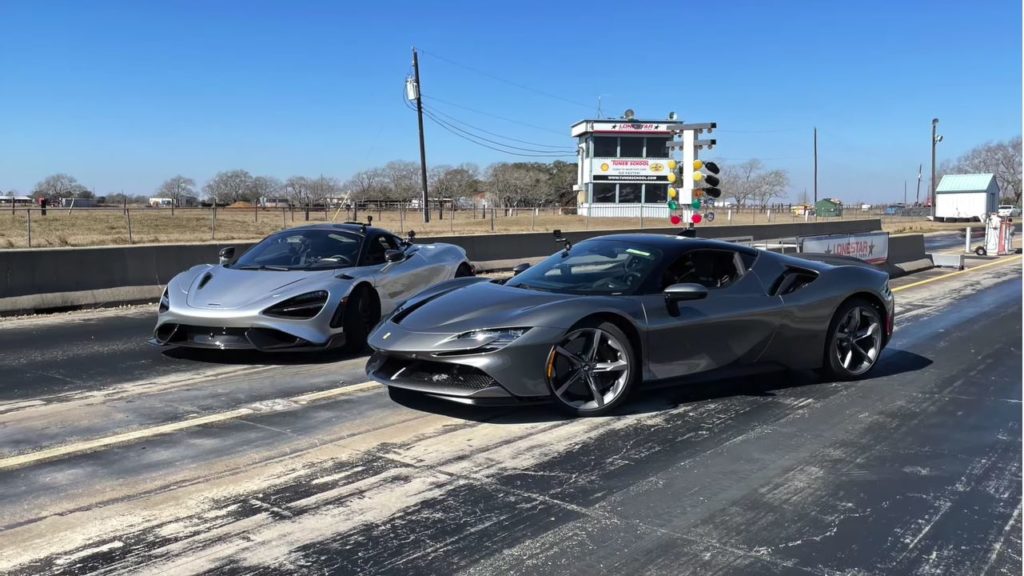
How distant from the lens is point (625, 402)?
5562 millimetres

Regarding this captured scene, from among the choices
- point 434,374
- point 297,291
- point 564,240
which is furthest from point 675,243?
point 297,291

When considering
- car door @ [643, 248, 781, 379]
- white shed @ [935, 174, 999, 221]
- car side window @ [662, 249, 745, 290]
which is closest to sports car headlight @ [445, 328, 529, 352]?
car door @ [643, 248, 781, 379]

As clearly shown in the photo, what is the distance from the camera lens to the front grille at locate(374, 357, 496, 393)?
4836 millimetres

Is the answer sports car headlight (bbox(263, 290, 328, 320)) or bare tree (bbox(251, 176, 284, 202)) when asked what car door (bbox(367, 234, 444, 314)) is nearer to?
sports car headlight (bbox(263, 290, 328, 320))

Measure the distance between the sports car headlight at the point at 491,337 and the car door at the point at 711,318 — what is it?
Answer: 1.04m

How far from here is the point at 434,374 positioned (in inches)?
198

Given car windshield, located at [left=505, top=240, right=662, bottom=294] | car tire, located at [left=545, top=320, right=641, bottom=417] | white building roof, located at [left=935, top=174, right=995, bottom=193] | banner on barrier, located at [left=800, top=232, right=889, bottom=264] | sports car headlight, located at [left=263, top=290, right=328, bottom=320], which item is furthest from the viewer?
white building roof, located at [left=935, top=174, right=995, bottom=193]

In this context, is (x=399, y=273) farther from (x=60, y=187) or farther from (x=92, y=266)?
(x=60, y=187)

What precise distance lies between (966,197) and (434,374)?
7797cm

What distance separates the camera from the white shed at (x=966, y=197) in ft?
226

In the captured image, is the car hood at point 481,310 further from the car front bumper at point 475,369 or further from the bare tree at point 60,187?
the bare tree at point 60,187

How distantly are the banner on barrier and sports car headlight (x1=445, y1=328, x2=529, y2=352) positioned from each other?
32.9 feet

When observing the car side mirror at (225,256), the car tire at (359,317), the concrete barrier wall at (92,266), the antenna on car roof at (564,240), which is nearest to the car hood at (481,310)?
the antenna on car roof at (564,240)

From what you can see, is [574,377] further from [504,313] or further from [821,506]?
[821,506]
